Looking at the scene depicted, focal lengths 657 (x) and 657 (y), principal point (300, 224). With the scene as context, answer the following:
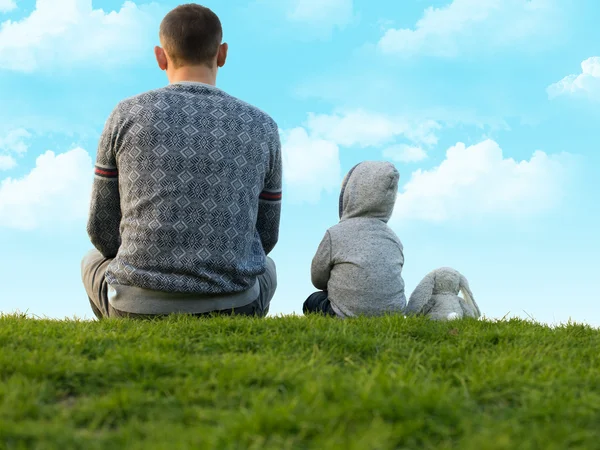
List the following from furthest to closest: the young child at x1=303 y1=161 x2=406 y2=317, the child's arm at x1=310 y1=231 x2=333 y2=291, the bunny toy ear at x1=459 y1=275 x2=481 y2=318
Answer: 1. the bunny toy ear at x1=459 y1=275 x2=481 y2=318
2. the child's arm at x1=310 y1=231 x2=333 y2=291
3. the young child at x1=303 y1=161 x2=406 y2=317

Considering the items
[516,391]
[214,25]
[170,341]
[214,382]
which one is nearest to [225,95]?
[214,25]

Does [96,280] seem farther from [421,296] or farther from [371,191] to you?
[421,296]

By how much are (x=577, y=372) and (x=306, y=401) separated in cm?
161

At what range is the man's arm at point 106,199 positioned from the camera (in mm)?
4512

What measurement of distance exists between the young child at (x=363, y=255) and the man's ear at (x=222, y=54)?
4.89 feet

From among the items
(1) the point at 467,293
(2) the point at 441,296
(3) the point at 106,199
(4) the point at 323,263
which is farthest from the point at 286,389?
(1) the point at 467,293

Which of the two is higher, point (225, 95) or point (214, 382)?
point (225, 95)

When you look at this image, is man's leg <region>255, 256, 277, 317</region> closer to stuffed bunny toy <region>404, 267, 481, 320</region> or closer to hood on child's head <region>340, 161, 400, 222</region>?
hood on child's head <region>340, 161, 400, 222</region>

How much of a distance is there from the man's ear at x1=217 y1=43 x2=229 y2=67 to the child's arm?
1.63 m

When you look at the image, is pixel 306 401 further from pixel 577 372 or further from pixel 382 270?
pixel 382 270

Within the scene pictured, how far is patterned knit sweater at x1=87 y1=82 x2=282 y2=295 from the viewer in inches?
171

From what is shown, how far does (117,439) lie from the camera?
2361 millimetres

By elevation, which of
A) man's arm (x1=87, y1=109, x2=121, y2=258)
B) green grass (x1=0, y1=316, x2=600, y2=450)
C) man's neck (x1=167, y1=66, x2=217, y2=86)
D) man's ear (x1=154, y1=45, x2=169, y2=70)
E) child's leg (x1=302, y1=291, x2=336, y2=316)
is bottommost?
green grass (x1=0, y1=316, x2=600, y2=450)

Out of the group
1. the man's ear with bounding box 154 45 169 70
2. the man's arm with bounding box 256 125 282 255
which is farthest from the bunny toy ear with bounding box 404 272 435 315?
the man's ear with bounding box 154 45 169 70
